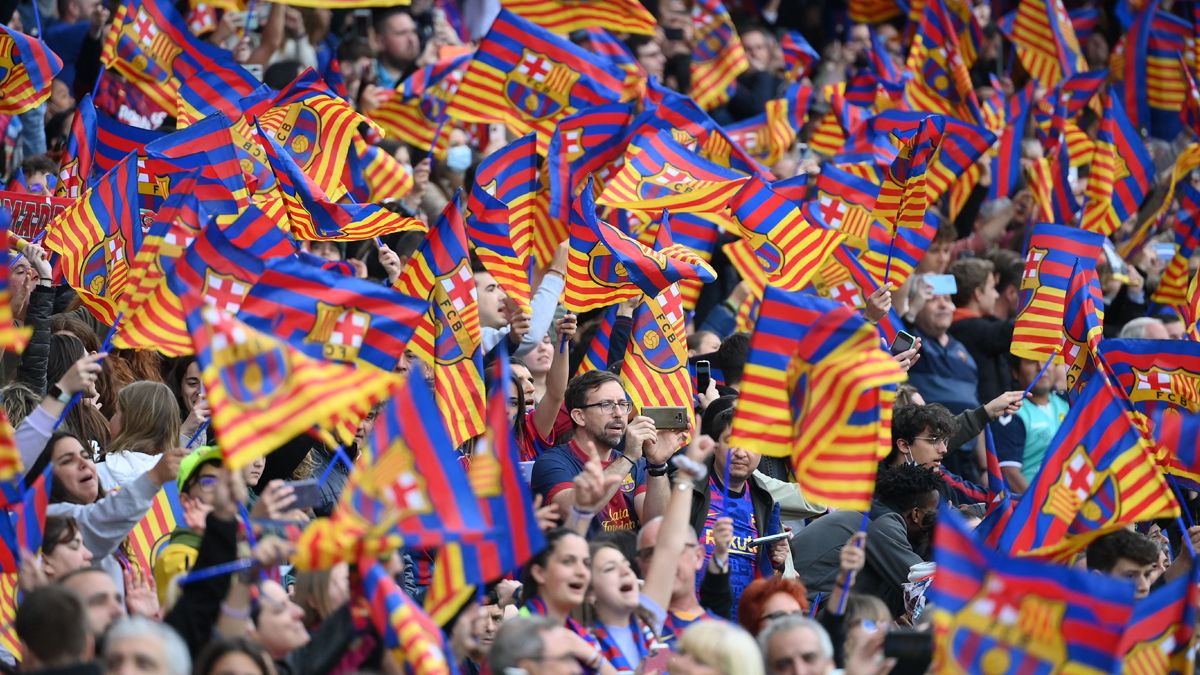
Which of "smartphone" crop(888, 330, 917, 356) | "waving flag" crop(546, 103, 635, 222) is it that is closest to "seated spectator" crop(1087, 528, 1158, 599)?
"smartphone" crop(888, 330, 917, 356)

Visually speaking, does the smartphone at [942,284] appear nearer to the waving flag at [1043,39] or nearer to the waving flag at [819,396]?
the waving flag at [819,396]

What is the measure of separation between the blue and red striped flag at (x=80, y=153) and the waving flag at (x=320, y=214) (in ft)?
3.58

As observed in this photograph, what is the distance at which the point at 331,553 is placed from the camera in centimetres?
588

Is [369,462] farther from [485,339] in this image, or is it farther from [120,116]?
[120,116]

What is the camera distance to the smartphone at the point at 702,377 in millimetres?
9859

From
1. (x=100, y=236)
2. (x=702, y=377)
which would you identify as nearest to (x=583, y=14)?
(x=702, y=377)

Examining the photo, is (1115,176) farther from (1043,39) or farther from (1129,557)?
(1129,557)

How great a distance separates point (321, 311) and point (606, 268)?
2.62 meters

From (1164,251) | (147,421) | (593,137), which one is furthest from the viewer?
(1164,251)

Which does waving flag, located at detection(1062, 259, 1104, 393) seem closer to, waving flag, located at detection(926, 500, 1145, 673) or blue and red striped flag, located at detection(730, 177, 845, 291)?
blue and red striped flag, located at detection(730, 177, 845, 291)

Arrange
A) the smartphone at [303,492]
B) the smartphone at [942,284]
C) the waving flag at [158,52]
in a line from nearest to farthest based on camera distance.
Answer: the smartphone at [303,492], the waving flag at [158,52], the smartphone at [942,284]

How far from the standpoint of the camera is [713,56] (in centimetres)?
1541

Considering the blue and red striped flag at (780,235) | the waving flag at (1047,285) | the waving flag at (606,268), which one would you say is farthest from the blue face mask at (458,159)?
the waving flag at (1047,285)

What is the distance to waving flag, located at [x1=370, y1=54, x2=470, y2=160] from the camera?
12477mm
